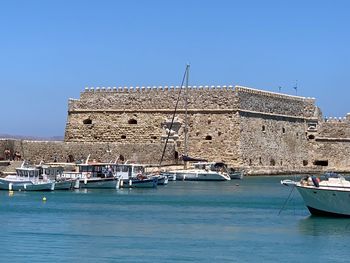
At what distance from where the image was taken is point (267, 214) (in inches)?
1276

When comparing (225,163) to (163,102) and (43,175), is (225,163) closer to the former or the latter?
(163,102)

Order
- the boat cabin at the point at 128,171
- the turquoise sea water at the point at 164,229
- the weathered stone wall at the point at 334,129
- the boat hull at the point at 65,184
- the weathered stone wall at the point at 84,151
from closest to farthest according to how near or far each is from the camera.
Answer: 1. the turquoise sea water at the point at 164,229
2. the boat hull at the point at 65,184
3. the boat cabin at the point at 128,171
4. the weathered stone wall at the point at 84,151
5. the weathered stone wall at the point at 334,129

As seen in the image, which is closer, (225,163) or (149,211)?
(149,211)

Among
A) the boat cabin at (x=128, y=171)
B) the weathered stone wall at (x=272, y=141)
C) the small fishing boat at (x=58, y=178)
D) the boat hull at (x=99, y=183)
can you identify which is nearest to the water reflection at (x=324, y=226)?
the small fishing boat at (x=58, y=178)

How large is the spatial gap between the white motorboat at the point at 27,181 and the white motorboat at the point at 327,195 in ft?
46.8

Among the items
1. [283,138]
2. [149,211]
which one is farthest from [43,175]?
[283,138]

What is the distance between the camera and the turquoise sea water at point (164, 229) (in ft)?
76.4

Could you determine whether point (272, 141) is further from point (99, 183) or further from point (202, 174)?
point (99, 183)

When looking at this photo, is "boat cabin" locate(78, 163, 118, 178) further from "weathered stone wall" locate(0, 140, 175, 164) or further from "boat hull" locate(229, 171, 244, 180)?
"boat hull" locate(229, 171, 244, 180)

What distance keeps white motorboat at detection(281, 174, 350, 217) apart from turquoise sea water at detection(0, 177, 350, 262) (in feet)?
0.91

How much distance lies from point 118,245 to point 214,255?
2385 millimetres

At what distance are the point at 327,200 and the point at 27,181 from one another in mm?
15688

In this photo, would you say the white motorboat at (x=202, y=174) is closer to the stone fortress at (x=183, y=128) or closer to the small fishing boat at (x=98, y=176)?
the stone fortress at (x=183, y=128)

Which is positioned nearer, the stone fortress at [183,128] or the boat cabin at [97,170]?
the boat cabin at [97,170]
